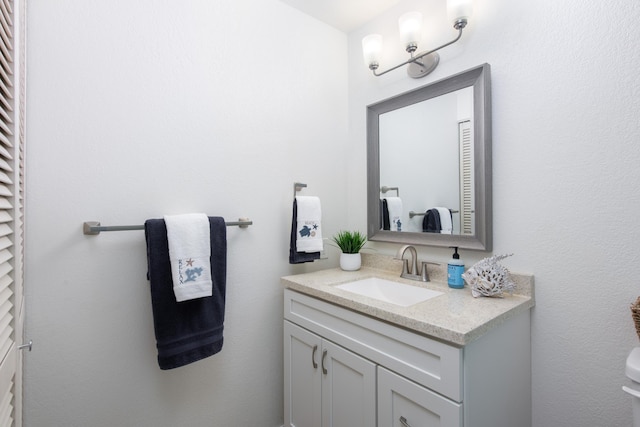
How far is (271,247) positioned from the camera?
1531 mm

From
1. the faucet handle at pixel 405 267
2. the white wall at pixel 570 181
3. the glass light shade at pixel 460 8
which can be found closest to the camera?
the white wall at pixel 570 181

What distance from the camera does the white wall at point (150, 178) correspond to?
100 cm

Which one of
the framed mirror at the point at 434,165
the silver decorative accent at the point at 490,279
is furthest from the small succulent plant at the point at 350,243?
the silver decorative accent at the point at 490,279

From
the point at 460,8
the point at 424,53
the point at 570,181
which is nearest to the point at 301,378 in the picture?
the point at 570,181

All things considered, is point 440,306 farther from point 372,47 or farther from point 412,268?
point 372,47

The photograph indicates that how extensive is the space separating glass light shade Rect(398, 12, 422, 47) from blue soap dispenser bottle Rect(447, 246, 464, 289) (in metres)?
1.03

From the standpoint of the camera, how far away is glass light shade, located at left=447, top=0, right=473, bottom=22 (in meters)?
1.21

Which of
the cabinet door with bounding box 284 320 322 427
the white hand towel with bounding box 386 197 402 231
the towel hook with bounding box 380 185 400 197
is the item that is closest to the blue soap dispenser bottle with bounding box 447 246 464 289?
the white hand towel with bounding box 386 197 402 231

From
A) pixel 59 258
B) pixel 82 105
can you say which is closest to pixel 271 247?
pixel 59 258

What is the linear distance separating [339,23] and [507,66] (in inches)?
39.7

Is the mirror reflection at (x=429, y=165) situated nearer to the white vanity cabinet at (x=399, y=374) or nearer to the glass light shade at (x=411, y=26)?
the glass light shade at (x=411, y=26)

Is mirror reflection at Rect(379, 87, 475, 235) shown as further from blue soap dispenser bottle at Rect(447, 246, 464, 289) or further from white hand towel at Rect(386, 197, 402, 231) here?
blue soap dispenser bottle at Rect(447, 246, 464, 289)

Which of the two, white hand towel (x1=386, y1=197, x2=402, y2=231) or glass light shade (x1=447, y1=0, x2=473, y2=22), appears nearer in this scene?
glass light shade (x1=447, y1=0, x2=473, y2=22)

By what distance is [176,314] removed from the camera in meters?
1.12
